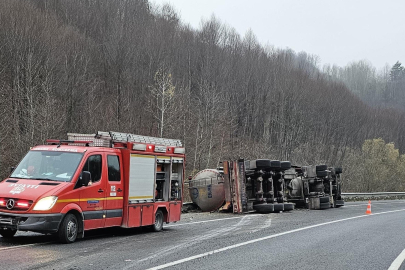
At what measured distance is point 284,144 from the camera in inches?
2630

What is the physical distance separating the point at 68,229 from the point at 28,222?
90 cm

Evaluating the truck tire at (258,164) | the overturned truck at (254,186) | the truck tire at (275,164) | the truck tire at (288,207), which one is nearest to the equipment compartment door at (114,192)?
the overturned truck at (254,186)

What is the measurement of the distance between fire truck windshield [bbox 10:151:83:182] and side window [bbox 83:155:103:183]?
0.77 ft

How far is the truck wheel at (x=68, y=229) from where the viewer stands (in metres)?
9.52

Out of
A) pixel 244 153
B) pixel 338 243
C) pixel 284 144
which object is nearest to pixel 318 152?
pixel 284 144

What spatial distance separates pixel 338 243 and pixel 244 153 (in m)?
35.8

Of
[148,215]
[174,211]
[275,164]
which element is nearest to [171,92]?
[275,164]

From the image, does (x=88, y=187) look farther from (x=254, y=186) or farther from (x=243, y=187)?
(x=254, y=186)

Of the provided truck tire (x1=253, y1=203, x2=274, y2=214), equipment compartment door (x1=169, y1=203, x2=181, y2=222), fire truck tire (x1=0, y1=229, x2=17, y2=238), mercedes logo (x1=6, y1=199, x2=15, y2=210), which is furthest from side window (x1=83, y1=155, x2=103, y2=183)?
truck tire (x1=253, y1=203, x2=274, y2=214)

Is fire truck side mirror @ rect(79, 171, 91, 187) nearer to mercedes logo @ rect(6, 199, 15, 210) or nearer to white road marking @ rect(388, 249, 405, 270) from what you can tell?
mercedes logo @ rect(6, 199, 15, 210)

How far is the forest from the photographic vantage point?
34.8 meters

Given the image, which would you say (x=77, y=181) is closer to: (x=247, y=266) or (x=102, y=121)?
(x=247, y=266)

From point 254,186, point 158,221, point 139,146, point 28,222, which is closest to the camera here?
point 28,222

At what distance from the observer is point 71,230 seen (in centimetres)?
979
